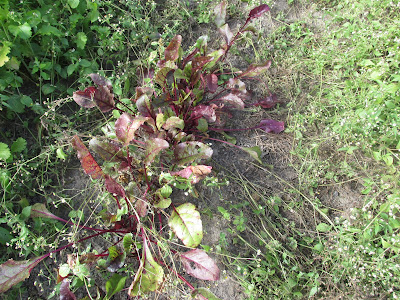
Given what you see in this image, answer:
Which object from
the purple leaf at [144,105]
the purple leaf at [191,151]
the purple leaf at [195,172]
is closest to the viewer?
the purple leaf at [195,172]

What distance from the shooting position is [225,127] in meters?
2.42

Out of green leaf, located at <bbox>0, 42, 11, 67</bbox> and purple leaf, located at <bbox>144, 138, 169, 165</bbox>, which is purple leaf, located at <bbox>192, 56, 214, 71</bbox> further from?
green leaf, located at <bbox>0, 42, 11, 67</bbox>

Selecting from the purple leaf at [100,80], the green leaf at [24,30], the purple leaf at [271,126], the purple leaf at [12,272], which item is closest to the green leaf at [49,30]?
the green leaf at [24,30]

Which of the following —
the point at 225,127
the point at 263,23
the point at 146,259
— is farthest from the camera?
the point at 263,23

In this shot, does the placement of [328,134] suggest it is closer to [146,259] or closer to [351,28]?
[351,28]

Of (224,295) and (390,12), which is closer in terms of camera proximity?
(224,295)

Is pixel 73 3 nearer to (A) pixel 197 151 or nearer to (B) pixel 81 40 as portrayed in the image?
(B) pixel 81 40

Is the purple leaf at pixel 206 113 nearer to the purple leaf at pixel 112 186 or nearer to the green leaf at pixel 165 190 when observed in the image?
the green leaf at pixel 165 190

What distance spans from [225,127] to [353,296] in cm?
143

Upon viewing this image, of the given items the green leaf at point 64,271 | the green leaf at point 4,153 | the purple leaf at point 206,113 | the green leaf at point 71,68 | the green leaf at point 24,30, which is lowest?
the green leaf at point 64,271

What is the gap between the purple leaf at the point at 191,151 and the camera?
182cm

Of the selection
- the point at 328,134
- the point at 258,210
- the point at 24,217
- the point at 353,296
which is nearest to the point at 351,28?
the point at 328,134

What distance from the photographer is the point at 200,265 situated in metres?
1.66

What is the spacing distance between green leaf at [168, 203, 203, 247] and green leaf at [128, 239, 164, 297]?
205mm
